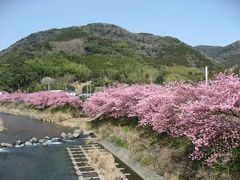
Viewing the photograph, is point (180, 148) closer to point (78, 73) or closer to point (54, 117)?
point (54, 117)

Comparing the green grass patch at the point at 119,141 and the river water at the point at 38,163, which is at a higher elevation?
the green grass patch at the point at 119,141

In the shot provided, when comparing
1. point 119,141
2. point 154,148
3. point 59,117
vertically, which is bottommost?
point 59,117

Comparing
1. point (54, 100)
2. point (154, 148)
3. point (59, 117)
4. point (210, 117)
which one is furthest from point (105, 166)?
point (54, 100)

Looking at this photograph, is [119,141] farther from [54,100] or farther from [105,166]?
[54,100]

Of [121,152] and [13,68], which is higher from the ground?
[13,68]

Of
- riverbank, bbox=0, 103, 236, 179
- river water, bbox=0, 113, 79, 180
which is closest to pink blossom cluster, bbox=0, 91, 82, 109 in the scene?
riverbank, bbox=0, 103, 236, 179

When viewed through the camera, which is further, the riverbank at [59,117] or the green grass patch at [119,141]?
the riverbank at [59,117]

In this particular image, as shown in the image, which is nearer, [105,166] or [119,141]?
[105,166]

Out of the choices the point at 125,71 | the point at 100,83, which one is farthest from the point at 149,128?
the point at 125,71

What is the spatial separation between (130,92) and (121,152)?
7486 millimetres

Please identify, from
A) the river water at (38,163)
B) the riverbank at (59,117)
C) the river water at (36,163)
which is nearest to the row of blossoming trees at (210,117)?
the river water at (38,163)

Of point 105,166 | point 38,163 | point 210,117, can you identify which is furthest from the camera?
point 38,163

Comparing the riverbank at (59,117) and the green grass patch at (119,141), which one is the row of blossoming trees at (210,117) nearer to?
the green grass patch at (119,141)

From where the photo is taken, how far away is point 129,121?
36656mm
